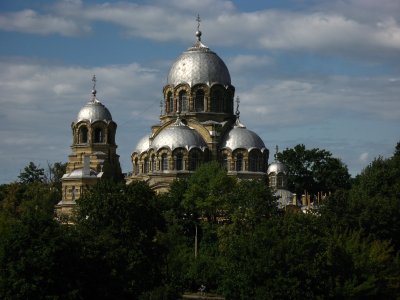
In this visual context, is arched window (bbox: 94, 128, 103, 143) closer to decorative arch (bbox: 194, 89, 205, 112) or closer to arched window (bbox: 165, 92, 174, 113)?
arched window (bbox: 165, 92, 174, 113)

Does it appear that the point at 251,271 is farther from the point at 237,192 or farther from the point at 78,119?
the point at 78,119

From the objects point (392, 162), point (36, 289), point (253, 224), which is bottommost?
point (36, 289)

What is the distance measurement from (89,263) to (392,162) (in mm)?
26892

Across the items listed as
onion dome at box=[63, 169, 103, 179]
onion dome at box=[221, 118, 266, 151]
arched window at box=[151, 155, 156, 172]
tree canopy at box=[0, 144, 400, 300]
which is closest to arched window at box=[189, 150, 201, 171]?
arched window at box=[151, 155, 156, 172]

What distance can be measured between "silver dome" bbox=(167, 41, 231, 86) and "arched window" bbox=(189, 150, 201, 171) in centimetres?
517

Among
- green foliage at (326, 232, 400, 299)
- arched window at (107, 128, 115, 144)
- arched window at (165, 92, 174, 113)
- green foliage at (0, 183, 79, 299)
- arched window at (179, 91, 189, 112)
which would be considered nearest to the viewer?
green foliage at (0, 183, 79, 299)

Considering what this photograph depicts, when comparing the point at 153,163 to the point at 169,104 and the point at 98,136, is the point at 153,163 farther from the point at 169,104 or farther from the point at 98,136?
the point at 98,136

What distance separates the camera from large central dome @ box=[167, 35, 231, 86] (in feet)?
234

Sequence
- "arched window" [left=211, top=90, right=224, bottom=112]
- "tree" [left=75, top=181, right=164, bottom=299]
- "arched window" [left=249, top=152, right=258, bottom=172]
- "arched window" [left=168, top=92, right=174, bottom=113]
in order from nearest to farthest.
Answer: "tree" [left=75, top=181, right=164, bottom=299] < "arched window" [left=249, top=152, right=258, bottom=172] < "arched window" [left=211, top=90, right=224, bottom=112] < "arched window" [left=168, top=92, right=174, bottom=113]

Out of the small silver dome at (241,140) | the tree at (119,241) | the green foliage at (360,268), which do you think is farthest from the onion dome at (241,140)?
the tree at (119,241)

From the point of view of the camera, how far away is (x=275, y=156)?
82875 mm

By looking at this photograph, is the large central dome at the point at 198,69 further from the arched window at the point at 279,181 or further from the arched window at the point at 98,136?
→ the arched window at the point at 279,181

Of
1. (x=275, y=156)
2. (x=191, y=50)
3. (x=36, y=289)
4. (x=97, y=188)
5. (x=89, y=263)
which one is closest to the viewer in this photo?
(x=36, y=289)

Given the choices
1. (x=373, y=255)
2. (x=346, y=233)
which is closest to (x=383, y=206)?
(x=346, y=233)
